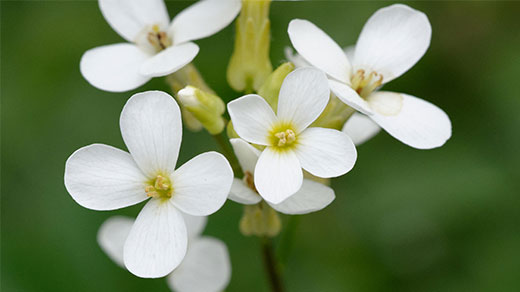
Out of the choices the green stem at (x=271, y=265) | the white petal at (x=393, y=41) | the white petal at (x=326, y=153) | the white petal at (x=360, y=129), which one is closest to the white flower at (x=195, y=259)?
the green stem at (x=271, y=265)

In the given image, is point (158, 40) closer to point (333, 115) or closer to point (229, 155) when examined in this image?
point (229, 155)

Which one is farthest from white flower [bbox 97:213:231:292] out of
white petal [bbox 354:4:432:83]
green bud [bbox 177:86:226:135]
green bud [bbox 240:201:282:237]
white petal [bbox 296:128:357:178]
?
white petal [bbox 354:4:432:83]

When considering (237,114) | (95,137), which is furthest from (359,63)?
(95,137)

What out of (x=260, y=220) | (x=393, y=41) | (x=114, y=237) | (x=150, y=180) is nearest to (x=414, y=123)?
(x=393, y=41)

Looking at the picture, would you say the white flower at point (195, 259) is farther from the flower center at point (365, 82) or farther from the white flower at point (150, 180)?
the flower center at point (365, 82)

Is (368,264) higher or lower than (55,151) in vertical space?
lower

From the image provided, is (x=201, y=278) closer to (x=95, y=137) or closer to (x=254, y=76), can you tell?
(x=254, y=76)
